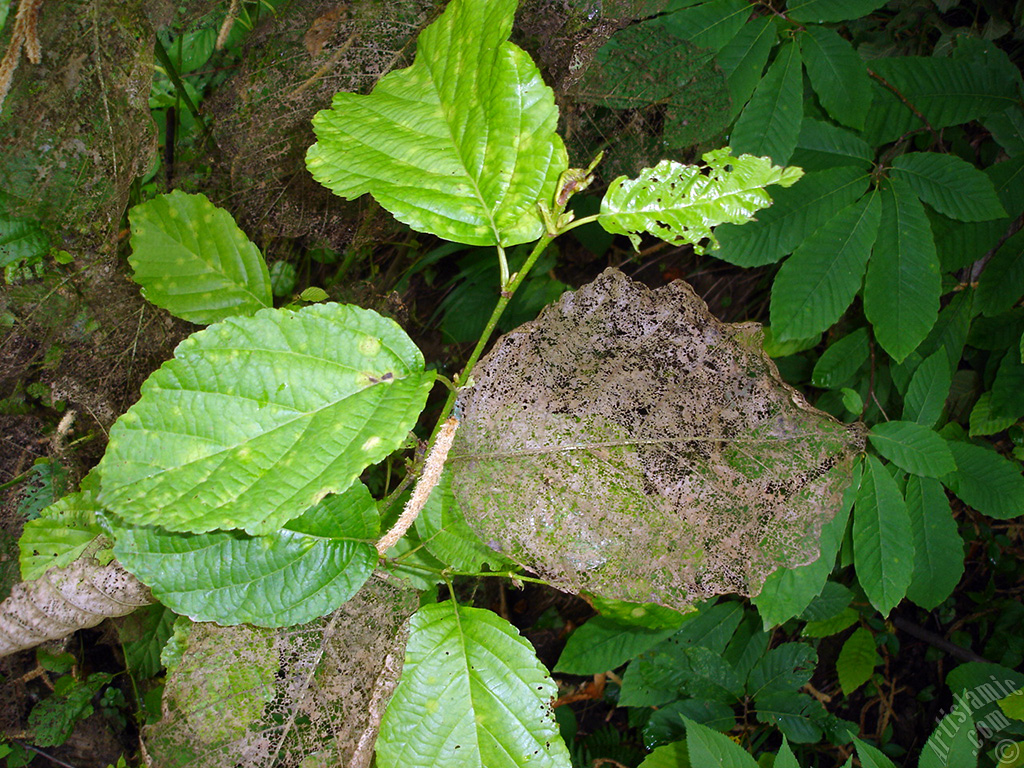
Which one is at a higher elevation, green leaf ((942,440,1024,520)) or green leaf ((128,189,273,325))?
green leaf ((128,189,273,325))

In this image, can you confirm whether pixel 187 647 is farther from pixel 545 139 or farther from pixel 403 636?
pixel 545 139

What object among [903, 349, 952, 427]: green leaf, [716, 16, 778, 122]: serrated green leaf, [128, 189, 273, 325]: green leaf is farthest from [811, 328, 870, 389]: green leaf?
A: [128, 189, 273, 325]: green leaf

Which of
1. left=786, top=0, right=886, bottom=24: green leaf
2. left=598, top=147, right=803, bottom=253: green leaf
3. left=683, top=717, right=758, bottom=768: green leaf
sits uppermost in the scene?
left=786, top=0, right=886, bottom=24: green leaf

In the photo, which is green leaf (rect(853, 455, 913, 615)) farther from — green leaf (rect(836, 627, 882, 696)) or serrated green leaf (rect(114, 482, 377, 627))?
serrated green leaf (rect(114, 482, 377, 627))

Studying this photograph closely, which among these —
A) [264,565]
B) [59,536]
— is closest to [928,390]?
[264,565]

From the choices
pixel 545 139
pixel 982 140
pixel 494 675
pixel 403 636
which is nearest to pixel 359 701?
pixel 403 636

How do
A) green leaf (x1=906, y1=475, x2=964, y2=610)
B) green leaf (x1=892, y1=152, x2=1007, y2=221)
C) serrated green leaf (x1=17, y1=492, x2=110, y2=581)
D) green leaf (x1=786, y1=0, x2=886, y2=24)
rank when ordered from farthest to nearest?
green leaf (x1=906, y1=475, x2=964, y2=610) < green leaf (x1=892, y1=152, x2=1007, y2=221) < green leaf (x1=786, y1=0, x2=886, y2=24) < serrated green leaf (x1=17, y1=492, x2=110, y2=581)
